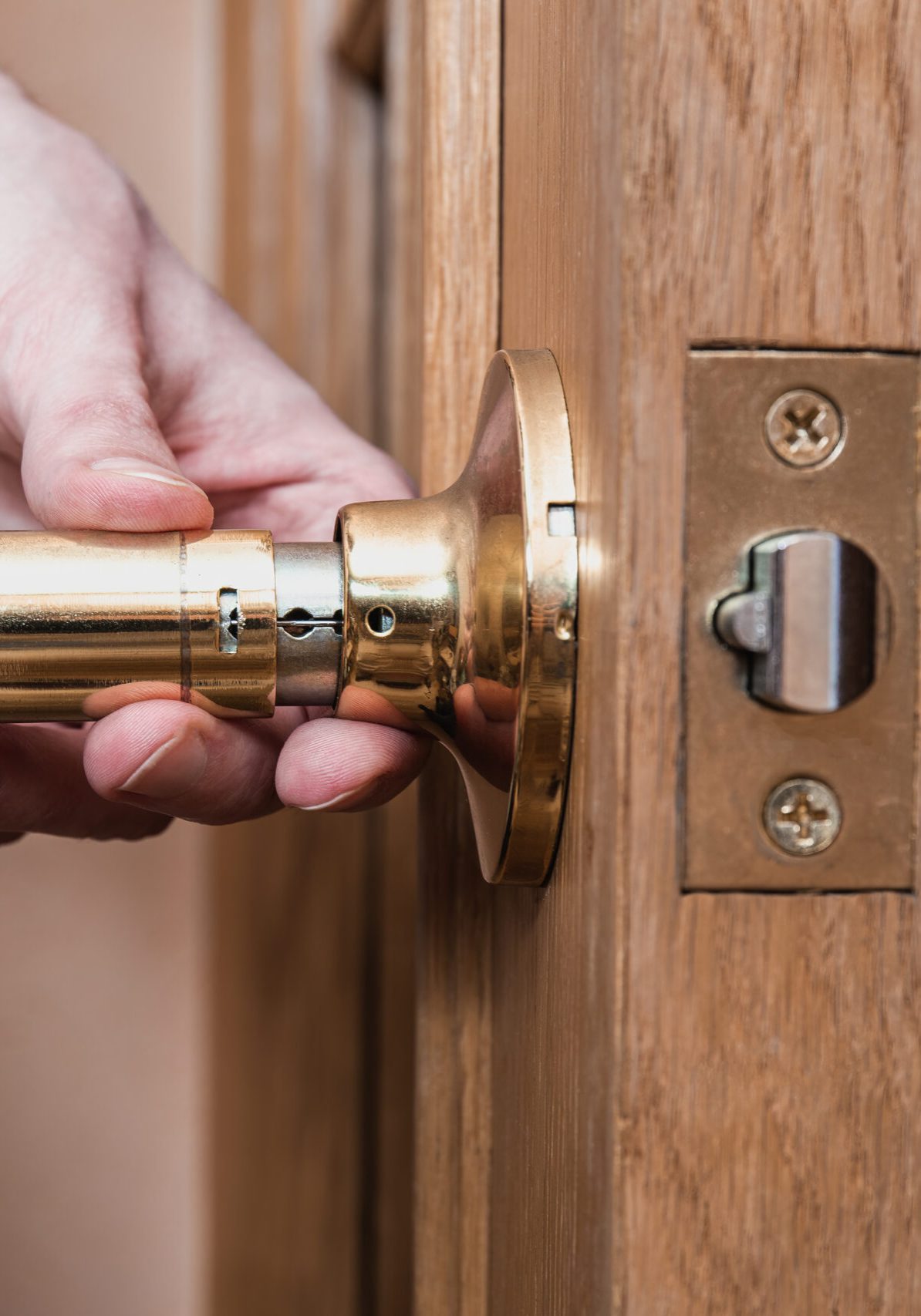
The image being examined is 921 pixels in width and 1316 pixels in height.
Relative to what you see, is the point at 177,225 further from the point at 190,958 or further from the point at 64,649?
the point at 64,649

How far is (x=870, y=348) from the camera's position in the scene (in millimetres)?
177

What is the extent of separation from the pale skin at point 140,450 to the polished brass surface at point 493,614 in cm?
3

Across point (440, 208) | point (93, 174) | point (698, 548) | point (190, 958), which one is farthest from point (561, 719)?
point (190, 958)

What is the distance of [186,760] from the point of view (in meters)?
0.27

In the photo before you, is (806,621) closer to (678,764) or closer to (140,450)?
(678,764)

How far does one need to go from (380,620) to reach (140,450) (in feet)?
0.26

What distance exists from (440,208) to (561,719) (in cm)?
17

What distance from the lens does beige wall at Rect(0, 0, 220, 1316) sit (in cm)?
72

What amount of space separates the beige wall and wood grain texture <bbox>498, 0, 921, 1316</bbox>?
0.61 metres

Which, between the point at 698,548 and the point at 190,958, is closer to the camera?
the point at 698,548

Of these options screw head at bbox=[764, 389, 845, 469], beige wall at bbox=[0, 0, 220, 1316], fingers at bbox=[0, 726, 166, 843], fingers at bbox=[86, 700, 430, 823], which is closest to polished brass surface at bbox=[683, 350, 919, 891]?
screw head at bbox=[764, 389, 845, 469]

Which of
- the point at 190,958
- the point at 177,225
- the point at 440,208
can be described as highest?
the point at 177,225

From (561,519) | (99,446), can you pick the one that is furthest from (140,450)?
(561,519)

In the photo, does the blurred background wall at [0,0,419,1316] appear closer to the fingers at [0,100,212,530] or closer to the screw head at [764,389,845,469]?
the fingers at [0,100,212,530]
